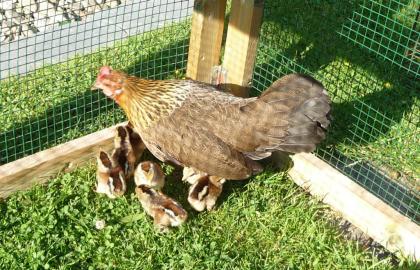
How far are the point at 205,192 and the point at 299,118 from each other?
820mm

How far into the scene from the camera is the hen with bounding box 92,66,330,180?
4066mm

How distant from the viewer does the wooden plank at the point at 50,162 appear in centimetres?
422

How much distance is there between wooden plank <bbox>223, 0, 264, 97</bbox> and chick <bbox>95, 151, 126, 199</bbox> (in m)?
1.19

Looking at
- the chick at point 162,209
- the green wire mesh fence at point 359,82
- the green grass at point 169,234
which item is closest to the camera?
the green grass at point 169,234

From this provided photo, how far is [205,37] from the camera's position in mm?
4785

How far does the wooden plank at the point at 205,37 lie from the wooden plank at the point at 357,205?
1047mm

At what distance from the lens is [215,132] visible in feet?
13.5

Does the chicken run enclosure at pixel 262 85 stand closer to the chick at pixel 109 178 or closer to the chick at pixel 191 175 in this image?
the chick at pixel 109 178

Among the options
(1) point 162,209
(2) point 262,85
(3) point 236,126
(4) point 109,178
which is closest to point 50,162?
(4) point 109,178

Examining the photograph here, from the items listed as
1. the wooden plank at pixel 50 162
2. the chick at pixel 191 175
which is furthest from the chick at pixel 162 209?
the wooden plank at pixel 50 162

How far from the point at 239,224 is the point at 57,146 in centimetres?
146

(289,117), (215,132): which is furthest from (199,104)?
(289,117)

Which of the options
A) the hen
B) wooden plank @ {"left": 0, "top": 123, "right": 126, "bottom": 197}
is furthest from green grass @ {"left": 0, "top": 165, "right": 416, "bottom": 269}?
the hen

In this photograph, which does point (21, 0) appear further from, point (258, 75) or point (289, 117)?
point (289, 117)
